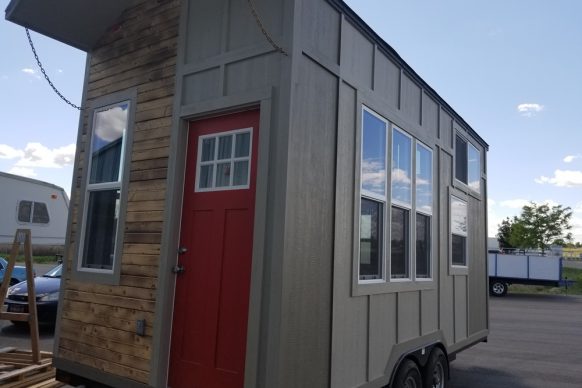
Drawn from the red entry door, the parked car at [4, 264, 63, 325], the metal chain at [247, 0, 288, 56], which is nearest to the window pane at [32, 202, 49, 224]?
the parked car at [4, 264, 63, 325]

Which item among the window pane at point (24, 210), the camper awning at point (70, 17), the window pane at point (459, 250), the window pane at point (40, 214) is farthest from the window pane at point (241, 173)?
the window pane at point (40, 214)

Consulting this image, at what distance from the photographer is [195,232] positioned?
159 inches

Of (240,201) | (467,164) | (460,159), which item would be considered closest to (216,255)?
(240,201)

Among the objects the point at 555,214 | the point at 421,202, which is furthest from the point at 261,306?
the point at 555,214

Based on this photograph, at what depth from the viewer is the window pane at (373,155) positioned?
4561mm

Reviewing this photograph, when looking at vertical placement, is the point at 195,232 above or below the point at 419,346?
above

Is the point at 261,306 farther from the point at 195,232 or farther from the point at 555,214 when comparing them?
the point at 555,214

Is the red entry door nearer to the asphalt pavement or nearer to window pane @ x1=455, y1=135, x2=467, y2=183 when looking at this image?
window pane @ x1=455, y1=135, x2=467, y2=183

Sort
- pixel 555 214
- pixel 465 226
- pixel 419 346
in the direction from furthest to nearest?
pixel 555 214, pixel 465 226, pixel 419 346

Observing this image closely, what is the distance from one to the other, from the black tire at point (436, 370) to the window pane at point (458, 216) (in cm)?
186

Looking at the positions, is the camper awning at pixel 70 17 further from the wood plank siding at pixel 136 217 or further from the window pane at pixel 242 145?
the window pane at pixel 242 145

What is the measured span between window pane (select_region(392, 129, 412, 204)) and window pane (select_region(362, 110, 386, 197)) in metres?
0.27

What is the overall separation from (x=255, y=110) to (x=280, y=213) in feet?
3.09

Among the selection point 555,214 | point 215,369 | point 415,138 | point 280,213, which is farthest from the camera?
point 555,214
